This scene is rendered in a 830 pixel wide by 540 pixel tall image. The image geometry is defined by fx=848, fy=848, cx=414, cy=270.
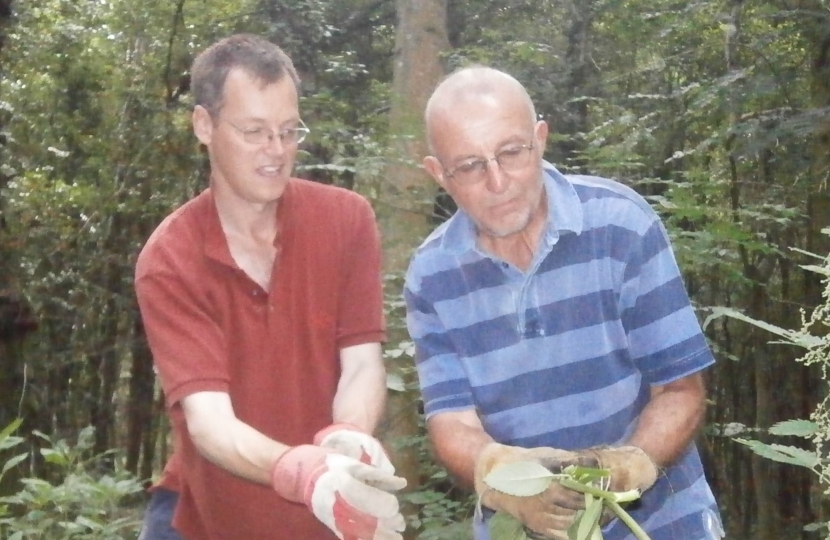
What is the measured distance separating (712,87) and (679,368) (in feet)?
11.6

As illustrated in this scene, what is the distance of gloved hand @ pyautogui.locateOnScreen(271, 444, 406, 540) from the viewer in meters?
1.59

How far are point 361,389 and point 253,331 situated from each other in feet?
0.93

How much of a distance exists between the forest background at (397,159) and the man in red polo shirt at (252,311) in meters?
1.04

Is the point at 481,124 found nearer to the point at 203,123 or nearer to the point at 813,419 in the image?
the point at 203,123

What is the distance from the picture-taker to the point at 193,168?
904 cm

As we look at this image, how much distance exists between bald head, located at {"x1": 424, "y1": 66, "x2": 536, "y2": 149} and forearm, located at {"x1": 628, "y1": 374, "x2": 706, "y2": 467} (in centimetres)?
70

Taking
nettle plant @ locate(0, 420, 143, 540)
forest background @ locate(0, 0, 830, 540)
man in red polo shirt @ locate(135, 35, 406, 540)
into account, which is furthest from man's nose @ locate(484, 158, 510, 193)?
nettle plant @ locate(0, 420, 143, 540)

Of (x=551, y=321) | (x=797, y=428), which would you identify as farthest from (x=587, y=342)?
(x=797, y=428)

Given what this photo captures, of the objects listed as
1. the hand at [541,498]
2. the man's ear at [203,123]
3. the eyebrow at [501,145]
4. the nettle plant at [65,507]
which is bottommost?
the nettle plant at [65,507]

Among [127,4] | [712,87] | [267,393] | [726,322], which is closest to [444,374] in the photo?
[267,393]

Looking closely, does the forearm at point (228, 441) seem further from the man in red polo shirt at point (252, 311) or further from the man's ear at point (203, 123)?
the man's ear at point (203, 123)

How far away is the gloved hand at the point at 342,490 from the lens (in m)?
1.59

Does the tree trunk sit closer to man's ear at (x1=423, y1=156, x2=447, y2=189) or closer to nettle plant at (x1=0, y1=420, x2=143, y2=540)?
nettle plant at (x1=0, y1=420, x2=143, y2=540)

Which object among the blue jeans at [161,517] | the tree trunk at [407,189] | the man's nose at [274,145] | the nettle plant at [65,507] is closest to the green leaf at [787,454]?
the man's nose at [274,145]
